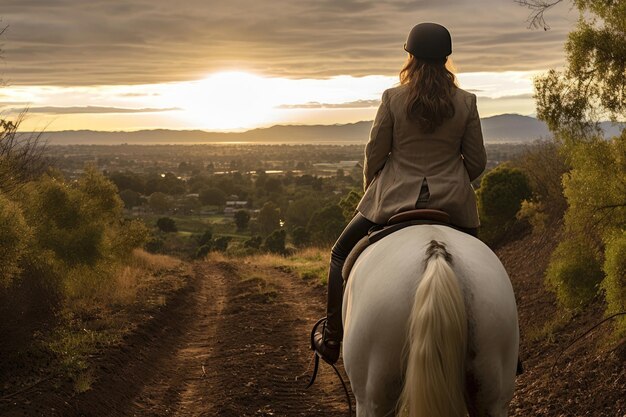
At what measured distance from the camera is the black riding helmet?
4.51 m

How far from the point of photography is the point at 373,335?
3.61 metres

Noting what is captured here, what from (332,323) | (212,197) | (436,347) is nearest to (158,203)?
(212,197)

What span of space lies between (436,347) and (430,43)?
2.16 m

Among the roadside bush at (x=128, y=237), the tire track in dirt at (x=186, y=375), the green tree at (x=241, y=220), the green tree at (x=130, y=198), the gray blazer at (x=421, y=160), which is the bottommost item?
the green tree at (x=241, y=220)

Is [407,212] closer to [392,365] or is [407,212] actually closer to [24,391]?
[392,365]

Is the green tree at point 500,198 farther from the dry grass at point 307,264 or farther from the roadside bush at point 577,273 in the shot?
the roadside bush at point 577,273

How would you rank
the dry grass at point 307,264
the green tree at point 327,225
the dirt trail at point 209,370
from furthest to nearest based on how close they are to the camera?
the green tree at point 327,225 < the dry grass at point 307,264 < the dirt trail at point 209,370

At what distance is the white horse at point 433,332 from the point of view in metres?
3.35

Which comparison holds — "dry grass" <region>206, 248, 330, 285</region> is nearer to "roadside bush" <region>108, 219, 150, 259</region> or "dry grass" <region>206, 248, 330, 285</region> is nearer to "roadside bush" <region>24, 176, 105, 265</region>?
"roadside bush" <region>108, 219, 150, 259</region>

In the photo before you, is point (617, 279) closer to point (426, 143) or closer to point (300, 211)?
point (426, 143)

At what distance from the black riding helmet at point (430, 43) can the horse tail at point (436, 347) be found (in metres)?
1.75

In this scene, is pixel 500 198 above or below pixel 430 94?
below

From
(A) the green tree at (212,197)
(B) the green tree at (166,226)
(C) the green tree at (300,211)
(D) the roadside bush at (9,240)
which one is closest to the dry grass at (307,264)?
(D) the roadside bush at (9,240)

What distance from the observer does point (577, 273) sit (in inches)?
404
